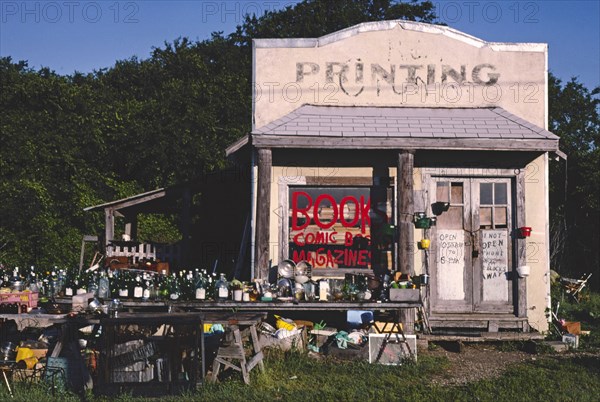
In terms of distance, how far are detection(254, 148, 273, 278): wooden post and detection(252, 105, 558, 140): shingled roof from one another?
42 centimetres

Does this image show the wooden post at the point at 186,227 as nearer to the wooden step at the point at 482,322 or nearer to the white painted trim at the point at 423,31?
the white painted trim at the point at 423,31

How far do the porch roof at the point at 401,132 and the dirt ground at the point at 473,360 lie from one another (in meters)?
3.03

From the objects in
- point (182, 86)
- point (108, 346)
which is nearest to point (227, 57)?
point (182, 86)

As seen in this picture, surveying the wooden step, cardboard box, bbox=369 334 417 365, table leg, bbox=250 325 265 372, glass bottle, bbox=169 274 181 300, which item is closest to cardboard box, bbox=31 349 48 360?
glass bottle, bbox=169 274 181 300

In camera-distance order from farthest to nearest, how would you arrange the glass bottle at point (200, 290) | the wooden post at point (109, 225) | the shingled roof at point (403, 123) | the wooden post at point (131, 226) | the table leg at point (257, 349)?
the wooden post at point (131, 226), the wooden post at point (109, 225), the shingled roof at point (403, 123), the glass bottle at point (200, 290), the table leg at point (257, 349)

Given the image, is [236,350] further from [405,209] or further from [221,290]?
[405,209]

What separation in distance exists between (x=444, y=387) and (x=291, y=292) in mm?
3051

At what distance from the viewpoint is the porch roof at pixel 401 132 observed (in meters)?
11.7

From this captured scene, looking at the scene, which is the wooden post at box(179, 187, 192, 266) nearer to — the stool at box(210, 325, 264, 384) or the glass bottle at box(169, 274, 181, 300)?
the glass bottle at box(169, 274, 181, 300)

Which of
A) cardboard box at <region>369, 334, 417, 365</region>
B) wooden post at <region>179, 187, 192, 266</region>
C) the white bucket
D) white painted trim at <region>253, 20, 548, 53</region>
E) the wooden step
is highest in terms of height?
white painted trim at <region>253, 20, 548, 53</region>

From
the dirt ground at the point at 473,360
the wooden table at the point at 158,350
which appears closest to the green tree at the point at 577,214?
the dirt ground at the point at 473,360

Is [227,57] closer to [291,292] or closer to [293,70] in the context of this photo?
[293,70]

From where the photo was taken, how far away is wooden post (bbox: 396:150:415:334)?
11.7 meters

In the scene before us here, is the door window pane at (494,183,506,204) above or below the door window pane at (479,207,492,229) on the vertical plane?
above
